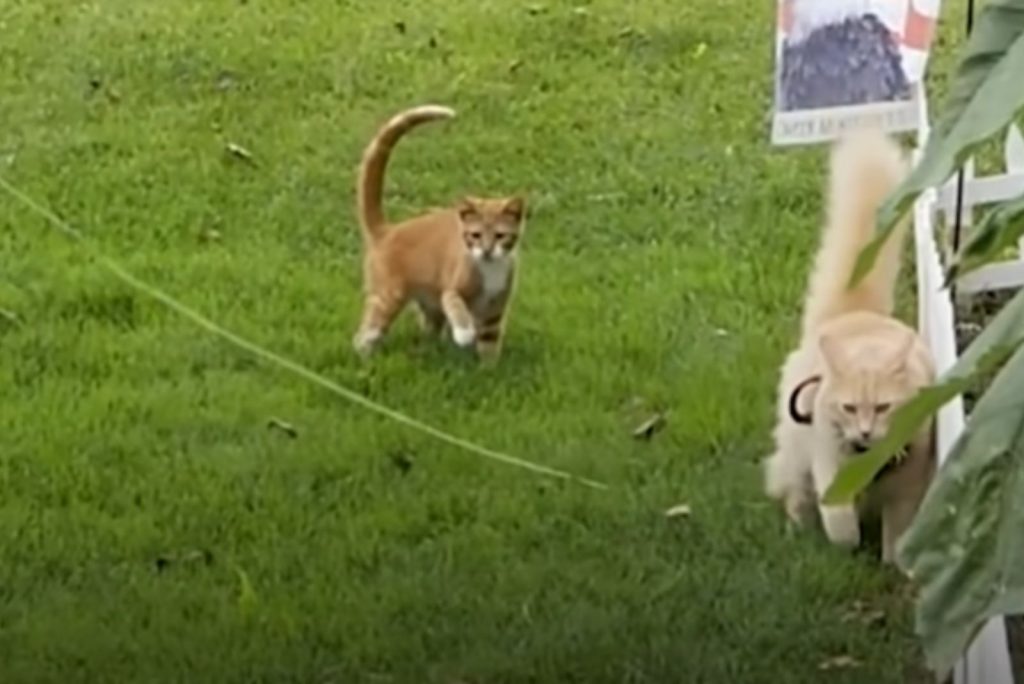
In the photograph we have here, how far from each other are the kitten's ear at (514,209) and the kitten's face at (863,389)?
1.06 m

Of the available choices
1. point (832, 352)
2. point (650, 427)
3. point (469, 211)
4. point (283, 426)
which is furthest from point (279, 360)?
point (832, 352)

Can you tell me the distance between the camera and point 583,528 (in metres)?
3.31

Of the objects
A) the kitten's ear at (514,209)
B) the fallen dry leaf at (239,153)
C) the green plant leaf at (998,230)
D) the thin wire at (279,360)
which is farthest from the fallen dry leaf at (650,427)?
the green plant leaf at (998,230)

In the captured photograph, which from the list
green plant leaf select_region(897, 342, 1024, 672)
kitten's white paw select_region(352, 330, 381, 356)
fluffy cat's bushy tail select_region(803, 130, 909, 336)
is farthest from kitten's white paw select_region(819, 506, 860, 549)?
green plant leaf select_region(897, 342, 1024, 672)

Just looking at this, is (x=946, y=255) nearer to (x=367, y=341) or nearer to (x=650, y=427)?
(x=650, y=427)

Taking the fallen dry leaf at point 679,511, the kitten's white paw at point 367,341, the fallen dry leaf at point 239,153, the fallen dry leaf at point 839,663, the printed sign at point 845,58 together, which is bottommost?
the fallen dry leaf at point 839,663

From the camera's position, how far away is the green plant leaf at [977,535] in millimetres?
682

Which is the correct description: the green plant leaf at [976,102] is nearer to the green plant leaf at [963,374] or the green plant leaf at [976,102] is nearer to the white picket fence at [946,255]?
the green plant leaf at [963,374]

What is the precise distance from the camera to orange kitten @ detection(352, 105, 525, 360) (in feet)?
13.0

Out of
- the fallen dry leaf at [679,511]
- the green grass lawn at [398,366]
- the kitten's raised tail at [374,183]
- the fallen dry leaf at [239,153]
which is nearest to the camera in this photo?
the green grass lawn at [398,366]

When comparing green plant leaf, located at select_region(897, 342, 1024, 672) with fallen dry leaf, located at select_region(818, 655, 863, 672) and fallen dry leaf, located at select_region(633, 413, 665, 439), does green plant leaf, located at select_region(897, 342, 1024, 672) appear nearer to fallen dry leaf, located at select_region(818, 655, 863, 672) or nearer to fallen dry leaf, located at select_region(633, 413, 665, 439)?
fallen dry leaf, located at select_region(818, 655, 863, 672)

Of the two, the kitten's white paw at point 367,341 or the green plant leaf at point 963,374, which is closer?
the green plant leaf at point 963,374

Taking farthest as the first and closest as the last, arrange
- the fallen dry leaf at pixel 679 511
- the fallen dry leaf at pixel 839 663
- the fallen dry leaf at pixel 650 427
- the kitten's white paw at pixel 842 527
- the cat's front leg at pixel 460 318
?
the cat's front leg at pixel 460 318
the fallen dry leaf at pixel 650 427
the fallen dry leaf at pixel 679 511
the kitten's white paw at pixel 842 527
the fallen dry leaf at pixel 839 663

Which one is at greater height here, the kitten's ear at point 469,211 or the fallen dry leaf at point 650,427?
the kitten's ear at point 469,211
